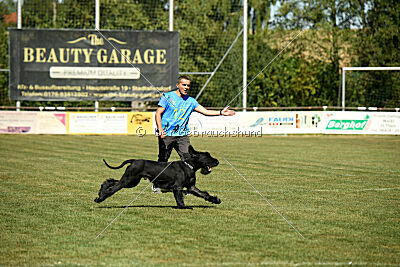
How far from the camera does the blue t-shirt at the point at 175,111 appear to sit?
34.1 ft

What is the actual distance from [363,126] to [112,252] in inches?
1014

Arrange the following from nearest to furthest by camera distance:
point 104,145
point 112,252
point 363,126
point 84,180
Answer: point 112,252 → point 84,180 → point 104,145 → point 363,126

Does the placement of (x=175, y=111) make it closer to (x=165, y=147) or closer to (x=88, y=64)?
(x=165, y=147)

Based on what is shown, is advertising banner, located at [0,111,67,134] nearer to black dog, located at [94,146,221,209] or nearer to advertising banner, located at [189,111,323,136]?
advertising banner, located at [189,111,323,136]

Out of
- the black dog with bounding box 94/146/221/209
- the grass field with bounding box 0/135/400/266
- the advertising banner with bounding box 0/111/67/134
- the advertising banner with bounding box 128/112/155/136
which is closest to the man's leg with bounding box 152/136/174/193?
the grass field with bounding box 0/135/400/266

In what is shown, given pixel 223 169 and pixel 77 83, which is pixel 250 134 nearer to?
pixel 77 83

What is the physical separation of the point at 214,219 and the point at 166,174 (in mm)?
1021

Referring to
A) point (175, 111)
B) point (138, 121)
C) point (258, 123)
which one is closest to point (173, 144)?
point (175, 111)

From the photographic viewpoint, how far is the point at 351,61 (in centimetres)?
4241

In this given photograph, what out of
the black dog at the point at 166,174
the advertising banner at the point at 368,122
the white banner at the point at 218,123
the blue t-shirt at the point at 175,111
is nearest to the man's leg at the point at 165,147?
the blue t-shirt at the point at 175,111

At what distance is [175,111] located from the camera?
34.3 feet

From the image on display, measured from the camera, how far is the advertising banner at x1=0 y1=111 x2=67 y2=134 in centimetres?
3012

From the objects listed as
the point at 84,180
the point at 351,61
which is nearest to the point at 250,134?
the point at 351,61

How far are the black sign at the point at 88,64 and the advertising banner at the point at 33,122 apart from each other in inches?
103
